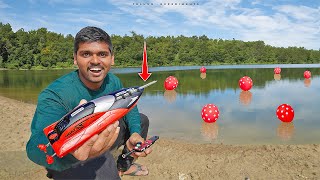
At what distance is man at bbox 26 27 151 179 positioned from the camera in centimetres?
247

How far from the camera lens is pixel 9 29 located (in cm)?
8950

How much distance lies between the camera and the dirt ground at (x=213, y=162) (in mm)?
6352

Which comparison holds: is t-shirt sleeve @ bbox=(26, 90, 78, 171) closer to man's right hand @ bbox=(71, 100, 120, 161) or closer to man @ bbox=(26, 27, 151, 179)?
man @ bbox=(26, 27, 151, 179)

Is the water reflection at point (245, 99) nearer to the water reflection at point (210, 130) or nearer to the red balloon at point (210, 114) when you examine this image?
the red balloon at point (210, 114)

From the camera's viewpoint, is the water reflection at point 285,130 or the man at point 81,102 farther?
the water reflection at point 285,130

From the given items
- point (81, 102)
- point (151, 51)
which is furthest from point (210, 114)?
point (151, 51)

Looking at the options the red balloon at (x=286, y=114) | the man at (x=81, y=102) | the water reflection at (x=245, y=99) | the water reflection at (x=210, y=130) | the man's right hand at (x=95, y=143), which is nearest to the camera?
the man's right hand at (x=95, y=143)

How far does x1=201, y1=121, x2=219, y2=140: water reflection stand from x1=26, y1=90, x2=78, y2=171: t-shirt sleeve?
25.0 feet

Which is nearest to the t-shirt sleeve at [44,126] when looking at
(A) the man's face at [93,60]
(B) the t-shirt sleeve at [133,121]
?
(A) the man's face at [93,60]

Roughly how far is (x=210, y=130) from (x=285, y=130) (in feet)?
8.36

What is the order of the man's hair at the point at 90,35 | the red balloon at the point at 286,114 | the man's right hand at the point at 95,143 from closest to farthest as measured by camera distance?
the man's right hand at the point at 95,143
the man's hair at the point at 90,35
the red balloon at the point at 286,114

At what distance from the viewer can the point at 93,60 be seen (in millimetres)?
2902

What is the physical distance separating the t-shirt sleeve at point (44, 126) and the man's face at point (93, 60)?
0.36m

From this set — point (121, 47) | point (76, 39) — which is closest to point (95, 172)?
point (76, 39)
